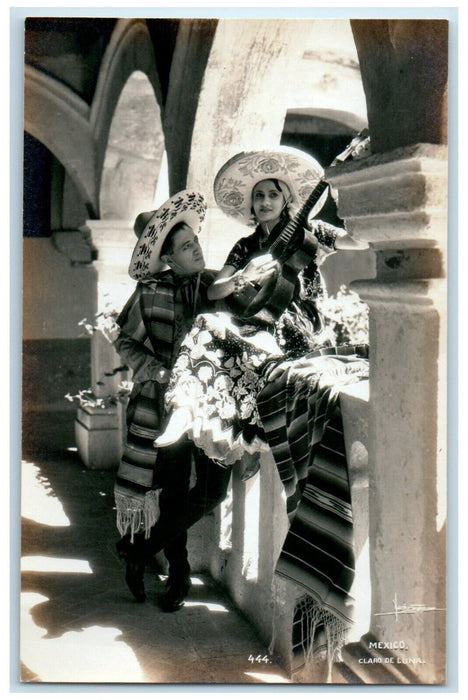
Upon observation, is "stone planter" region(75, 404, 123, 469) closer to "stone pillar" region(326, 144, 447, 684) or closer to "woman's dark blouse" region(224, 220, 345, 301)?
"woman's dark blouse" region(224, 220, 345, 301)

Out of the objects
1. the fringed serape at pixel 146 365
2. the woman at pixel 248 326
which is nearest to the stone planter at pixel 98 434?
the fringed serape at pixel 146 365

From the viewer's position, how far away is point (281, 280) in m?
2.94

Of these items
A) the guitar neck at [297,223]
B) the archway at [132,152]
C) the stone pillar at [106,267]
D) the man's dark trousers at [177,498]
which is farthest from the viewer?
the archway at [132,152]

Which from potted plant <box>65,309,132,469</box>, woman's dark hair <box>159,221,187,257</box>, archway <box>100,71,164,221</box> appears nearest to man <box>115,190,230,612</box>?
woman's dark hair <box>159,221,187,257</box>

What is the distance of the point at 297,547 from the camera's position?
105 inches

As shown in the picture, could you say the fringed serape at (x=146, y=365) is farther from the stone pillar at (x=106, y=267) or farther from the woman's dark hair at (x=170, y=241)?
the stone pillar at (x=106, y=267)

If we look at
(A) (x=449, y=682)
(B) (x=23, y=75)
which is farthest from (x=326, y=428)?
(B) (x=23, y=75)

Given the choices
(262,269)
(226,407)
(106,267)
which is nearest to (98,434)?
(106,267)

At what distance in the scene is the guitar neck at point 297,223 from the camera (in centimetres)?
287

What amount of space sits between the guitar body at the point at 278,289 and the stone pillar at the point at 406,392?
500 mm

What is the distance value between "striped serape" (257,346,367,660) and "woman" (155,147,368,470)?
168 mm

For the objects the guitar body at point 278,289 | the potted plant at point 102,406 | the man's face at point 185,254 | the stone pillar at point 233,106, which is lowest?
the potted plant at point 102,406

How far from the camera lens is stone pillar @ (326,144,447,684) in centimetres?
221
